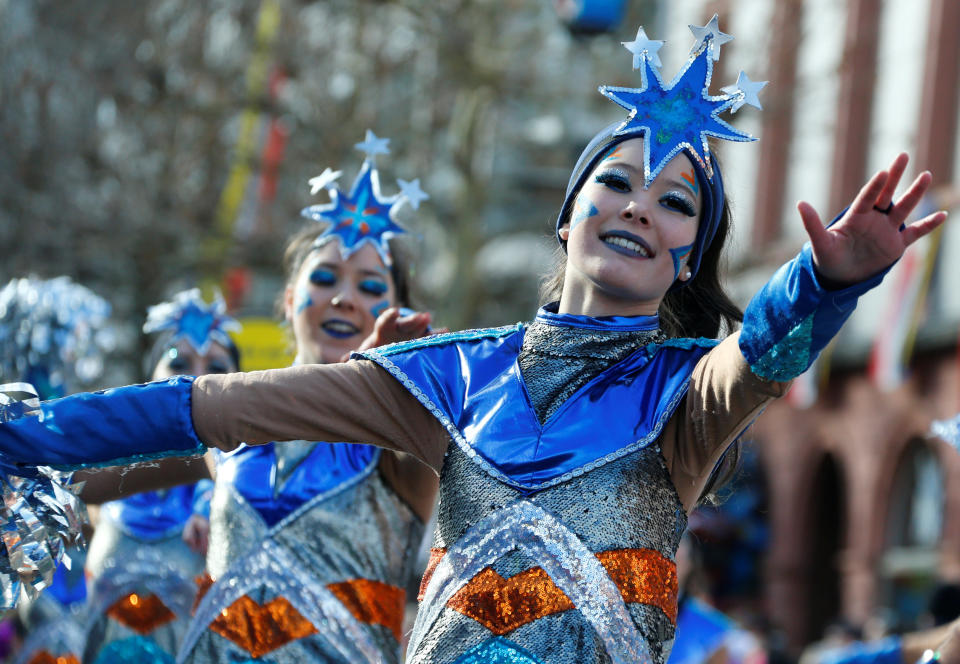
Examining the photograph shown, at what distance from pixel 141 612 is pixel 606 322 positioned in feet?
9.69

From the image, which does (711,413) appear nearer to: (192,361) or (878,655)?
(878,655)

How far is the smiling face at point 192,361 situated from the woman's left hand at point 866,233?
3.71 metres

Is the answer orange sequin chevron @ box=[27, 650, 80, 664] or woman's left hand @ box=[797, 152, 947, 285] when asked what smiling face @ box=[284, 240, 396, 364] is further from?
woman's left hand @ box=[797, 152, 947, 285]

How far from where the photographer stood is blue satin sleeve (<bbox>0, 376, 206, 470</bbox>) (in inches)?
115

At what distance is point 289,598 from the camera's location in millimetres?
4090

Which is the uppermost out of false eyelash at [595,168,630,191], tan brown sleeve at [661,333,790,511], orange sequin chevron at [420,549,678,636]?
false eyelash at [595,168,630,191]

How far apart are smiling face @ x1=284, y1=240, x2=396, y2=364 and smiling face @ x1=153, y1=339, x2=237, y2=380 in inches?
51.4

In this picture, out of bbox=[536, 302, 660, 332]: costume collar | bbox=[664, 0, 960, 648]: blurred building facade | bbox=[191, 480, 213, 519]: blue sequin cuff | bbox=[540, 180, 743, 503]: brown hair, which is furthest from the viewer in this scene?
bbox=[664, 0, 960, 648]: blurred building facade

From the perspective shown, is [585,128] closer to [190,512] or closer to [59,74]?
[59,74]

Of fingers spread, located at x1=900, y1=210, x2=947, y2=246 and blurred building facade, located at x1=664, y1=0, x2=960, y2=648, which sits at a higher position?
blurred building facade, located at x1=664, y1=0, x2=960, y2=648

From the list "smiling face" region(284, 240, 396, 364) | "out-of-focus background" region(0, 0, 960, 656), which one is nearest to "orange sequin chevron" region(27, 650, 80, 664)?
"smiling face" region(284, 240, 396, 364)

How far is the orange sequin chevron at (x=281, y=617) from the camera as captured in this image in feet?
13.3

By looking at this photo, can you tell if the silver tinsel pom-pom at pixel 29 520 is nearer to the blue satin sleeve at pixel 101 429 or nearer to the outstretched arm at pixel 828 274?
the blue satin sleeve at pixel 101 429

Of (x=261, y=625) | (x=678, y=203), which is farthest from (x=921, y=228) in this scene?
(x=261, y=625)
